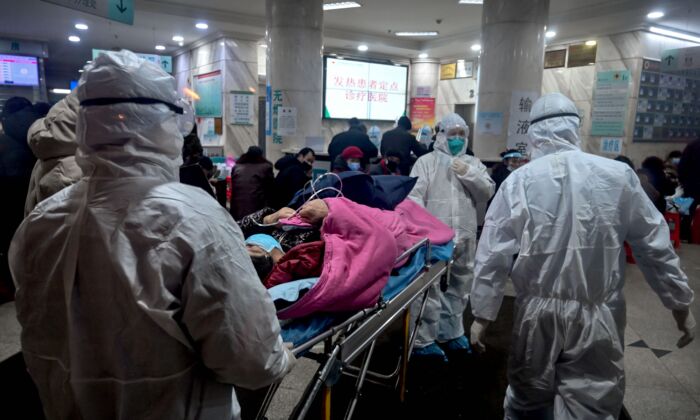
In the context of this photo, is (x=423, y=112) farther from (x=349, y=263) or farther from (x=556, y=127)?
(x=349, y=263)

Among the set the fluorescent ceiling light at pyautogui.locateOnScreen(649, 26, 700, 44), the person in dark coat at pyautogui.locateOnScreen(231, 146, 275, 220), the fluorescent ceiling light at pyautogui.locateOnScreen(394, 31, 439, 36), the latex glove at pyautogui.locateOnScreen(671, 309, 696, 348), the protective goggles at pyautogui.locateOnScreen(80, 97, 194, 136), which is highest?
the fluorescent ceiling light at pyautogui.locateOnScreen(394, 31, 439, 36)

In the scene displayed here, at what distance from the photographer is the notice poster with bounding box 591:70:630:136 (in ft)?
24.5

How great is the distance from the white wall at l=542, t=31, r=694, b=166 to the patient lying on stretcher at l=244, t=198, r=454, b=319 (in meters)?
7.28

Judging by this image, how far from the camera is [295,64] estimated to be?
561cm

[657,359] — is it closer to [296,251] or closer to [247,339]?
[296,251]

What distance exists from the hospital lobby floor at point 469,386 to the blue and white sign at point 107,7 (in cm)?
258

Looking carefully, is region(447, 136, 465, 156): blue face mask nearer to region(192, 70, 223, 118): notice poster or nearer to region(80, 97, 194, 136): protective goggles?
region(80, 97, 194, 136): protective goggles

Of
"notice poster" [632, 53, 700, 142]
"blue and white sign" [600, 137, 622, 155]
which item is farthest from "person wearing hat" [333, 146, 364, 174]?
"notice poster" [632, 53, 700, 142]

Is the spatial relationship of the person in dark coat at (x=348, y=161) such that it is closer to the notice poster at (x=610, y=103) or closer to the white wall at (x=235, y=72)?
the white wall at (x=235, y=72)

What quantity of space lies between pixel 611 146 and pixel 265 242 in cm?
760

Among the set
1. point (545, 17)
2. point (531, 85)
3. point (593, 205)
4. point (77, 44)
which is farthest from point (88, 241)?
point (77, 44)

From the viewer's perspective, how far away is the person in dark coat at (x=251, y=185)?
430 centimetres

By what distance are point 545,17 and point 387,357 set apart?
4.36 metres

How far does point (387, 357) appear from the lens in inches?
126
